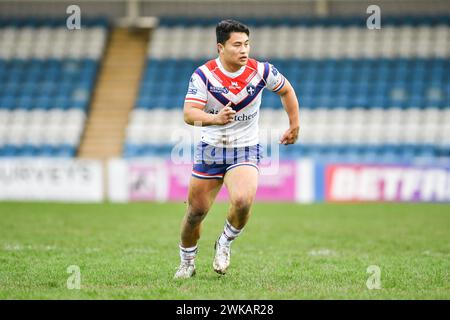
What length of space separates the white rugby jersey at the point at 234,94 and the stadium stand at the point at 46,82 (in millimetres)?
18999

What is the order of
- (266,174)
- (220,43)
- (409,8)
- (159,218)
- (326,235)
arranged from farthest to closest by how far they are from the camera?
(409,8), (266,174), (159,218), (326,235), (220,43)

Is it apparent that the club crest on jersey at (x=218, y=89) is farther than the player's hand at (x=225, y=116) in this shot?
Yes

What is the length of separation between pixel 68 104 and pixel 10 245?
56.9ft

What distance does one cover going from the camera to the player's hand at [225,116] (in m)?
7.99

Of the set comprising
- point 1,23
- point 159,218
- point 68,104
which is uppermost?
point 1,23

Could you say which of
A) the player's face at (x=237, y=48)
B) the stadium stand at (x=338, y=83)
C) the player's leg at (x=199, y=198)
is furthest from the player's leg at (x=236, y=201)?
the stadium stand at (x=338, y=83)

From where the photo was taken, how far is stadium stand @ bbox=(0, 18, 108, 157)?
2764 cm

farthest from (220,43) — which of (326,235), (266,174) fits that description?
(266,174)

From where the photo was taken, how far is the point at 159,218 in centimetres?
1725

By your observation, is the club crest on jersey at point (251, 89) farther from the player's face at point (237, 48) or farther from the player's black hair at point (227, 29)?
the player's black hair at point (227, 29)

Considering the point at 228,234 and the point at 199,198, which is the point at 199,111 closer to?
the point at 199,198

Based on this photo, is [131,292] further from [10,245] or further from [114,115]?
[114,115]

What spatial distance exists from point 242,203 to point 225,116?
989 mm

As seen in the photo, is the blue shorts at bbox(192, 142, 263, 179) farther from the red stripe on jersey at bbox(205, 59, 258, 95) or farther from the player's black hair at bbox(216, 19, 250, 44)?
the player's black hair at bbox(216, 19, 250, 44)
